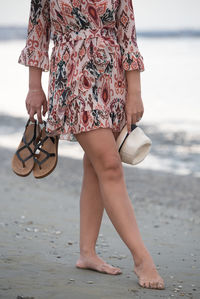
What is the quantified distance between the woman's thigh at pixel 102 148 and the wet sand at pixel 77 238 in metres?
0.64

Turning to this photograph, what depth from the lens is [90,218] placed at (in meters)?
3.64

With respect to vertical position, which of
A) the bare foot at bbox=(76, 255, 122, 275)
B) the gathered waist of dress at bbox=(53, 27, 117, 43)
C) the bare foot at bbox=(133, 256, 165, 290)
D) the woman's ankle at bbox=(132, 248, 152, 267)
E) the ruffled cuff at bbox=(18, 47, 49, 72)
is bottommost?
the bare foot at bbox=(76, 255, 122, 275)

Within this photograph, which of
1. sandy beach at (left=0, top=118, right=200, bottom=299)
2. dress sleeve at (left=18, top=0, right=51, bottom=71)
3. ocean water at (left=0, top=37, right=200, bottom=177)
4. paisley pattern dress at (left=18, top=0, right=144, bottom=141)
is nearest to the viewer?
paisley pattern dress at (left=18, top=0, right=144, bottom=141)

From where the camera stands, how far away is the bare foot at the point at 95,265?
361 cm

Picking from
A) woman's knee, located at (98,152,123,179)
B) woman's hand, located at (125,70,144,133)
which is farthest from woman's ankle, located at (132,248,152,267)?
woman's hand, located at (125,70,144,133)

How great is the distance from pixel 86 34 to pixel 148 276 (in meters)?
1.29

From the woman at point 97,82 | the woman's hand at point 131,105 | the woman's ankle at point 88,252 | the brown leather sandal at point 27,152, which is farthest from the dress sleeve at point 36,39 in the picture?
the woman's ankle at point 88,252

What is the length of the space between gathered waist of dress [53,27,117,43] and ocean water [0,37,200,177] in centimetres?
429

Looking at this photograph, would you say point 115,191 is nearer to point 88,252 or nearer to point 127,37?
point 88,252

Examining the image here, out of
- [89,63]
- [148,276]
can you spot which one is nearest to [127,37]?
[89,63]

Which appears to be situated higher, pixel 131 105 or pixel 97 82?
pixel 97 82

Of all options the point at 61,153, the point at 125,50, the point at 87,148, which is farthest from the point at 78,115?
the point at 61,153

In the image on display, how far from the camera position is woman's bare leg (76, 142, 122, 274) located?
359cm

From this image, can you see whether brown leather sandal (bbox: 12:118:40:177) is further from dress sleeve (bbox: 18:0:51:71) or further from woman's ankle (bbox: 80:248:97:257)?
woman's ankle (bbox: 80:248:97:257)
